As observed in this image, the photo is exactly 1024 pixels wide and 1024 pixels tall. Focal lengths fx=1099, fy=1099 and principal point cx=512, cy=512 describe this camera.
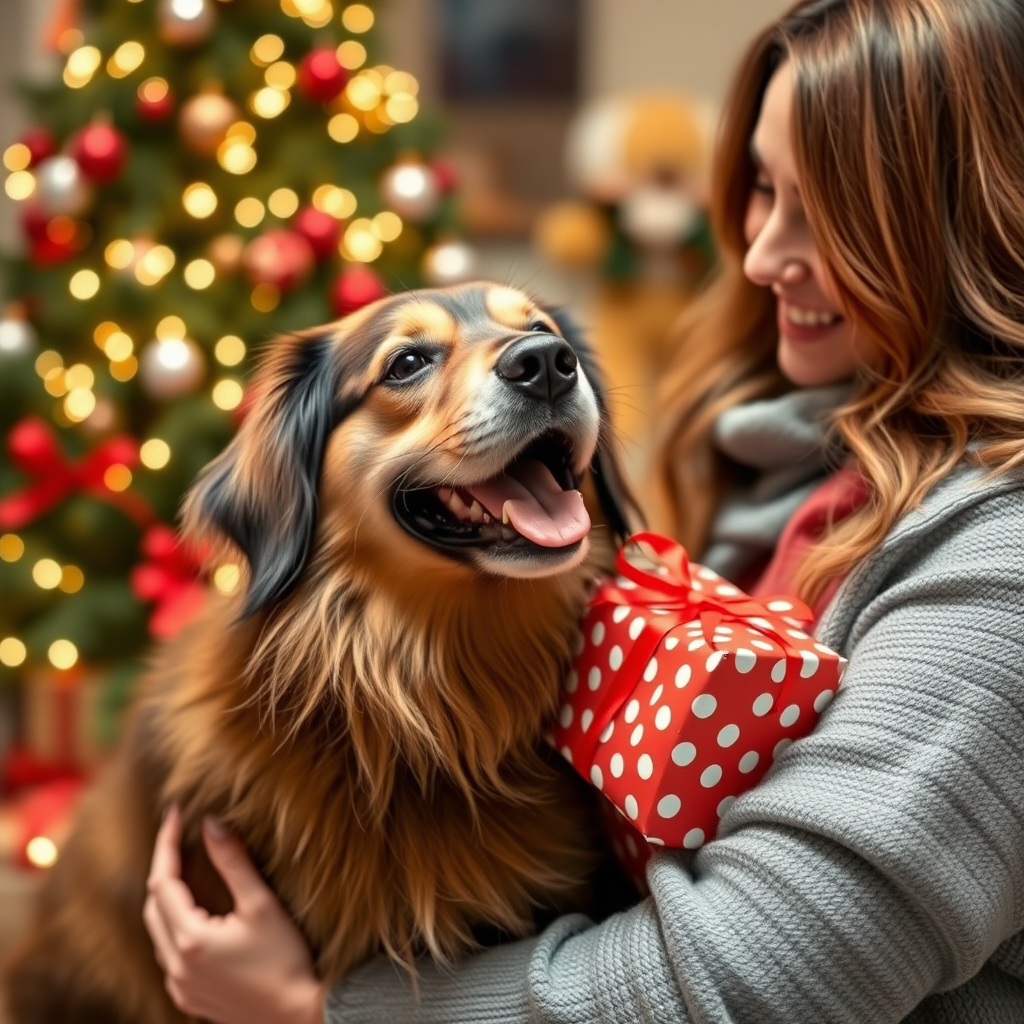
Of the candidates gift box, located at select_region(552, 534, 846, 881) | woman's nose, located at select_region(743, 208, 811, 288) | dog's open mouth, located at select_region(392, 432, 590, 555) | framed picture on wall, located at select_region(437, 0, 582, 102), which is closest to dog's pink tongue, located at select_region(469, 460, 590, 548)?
dog's open mouth, located at select_region(392, 432, 590, 555)

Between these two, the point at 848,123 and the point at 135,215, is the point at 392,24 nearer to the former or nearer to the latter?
the point at 135,215

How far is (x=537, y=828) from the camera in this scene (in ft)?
3.77

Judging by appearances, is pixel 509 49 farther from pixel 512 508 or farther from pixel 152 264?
pixel 512 508

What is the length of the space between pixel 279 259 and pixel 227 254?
0.14m

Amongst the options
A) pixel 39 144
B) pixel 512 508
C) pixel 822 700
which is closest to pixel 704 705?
pixel 822 700

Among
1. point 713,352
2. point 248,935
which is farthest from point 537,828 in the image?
point 713,352

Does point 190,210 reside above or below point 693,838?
above

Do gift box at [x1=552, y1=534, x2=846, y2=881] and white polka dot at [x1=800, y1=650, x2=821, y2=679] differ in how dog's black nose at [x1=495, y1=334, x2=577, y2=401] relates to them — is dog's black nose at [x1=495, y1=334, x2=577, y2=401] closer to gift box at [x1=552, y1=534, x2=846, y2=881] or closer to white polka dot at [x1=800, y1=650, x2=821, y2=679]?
gift box at [x1=552, y1=534, x2=846, y2=881]

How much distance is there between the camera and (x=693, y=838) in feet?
3.13

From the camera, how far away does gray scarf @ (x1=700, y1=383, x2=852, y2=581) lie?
48.9 inches

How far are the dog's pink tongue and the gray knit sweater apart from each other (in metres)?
0.29

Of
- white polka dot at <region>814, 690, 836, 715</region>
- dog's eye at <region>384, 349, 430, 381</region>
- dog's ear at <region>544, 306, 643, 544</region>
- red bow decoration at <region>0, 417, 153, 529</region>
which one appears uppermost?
dog's eye at <region>384, 349, 430, 381</region>

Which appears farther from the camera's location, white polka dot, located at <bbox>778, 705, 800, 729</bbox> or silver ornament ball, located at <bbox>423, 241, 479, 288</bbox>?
silver ornament ball, located at <bbox>423, 241, 479, 288</bbox>

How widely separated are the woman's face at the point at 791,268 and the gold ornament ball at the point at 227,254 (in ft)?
4.27
